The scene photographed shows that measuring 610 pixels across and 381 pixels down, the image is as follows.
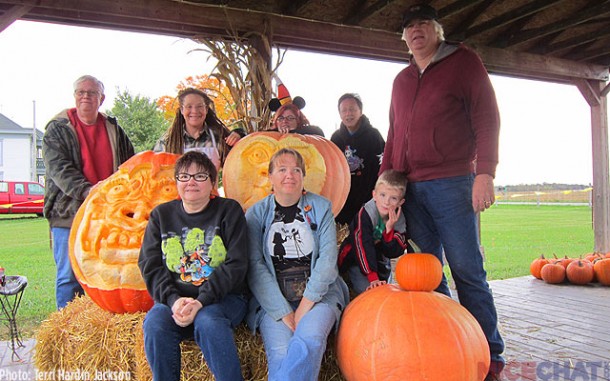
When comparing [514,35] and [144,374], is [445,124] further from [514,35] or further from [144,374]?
[514,35]

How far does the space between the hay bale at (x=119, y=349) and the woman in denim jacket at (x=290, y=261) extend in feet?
0.42

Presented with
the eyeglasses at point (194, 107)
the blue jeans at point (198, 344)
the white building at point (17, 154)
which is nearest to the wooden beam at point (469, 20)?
the eyeglasses at point (194, 107)

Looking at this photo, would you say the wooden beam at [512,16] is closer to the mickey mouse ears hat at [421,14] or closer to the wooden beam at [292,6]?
the wooden beam at [292,6]

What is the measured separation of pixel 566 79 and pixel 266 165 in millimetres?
5094

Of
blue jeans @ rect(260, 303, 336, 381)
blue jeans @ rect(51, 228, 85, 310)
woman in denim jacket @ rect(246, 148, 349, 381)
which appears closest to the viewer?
blue jeans @ rect(260, 303, 336, 381)

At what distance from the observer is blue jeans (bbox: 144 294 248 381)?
5.45 feet

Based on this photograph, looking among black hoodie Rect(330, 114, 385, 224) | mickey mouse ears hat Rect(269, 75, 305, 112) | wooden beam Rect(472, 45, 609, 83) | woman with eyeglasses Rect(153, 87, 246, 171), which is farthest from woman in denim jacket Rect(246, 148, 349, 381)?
wooden beam Rect(472, 45, 609, 83)

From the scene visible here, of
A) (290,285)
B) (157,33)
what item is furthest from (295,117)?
(157,33)

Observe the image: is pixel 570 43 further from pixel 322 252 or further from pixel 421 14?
pixel 322 252

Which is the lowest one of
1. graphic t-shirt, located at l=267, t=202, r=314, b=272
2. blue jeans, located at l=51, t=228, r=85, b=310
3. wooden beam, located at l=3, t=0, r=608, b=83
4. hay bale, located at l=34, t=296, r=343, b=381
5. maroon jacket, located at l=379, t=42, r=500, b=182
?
hay bale, located at l=34, t=296, r=343, b=381

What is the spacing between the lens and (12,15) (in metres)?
3.02

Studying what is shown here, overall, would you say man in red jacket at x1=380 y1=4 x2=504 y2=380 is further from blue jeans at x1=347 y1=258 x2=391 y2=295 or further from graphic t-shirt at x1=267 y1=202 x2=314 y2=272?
graphic t-shirt at x1=267 y1=202 x2=314 y2=272

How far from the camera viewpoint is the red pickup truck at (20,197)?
14.0 m

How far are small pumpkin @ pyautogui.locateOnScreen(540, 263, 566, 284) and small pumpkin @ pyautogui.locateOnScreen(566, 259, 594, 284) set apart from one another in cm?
6
